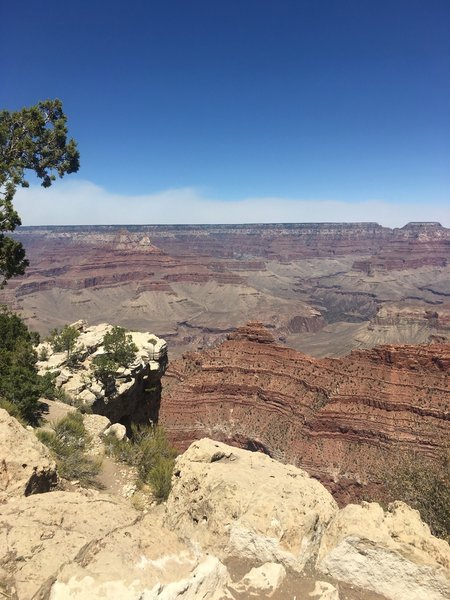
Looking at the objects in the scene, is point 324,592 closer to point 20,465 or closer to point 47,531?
point 47,531

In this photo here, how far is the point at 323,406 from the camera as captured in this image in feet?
170

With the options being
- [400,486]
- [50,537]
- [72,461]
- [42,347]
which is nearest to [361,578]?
[50,537]

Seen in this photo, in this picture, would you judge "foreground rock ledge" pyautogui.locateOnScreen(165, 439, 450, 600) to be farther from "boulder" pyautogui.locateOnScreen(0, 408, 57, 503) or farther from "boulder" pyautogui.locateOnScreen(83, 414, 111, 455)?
"boulder" pyautogui.locateOnScreen(83, 414, 111, 455)

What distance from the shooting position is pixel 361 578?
688 centimetres

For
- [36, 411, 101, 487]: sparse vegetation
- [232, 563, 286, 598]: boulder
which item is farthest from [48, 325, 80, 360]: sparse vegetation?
[232, 563, 286, 598]: boulder

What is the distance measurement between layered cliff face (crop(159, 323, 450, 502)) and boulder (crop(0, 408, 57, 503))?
36329 mm

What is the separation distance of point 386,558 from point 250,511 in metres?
2.45

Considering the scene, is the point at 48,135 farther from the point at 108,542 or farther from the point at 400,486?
the point at 400,486

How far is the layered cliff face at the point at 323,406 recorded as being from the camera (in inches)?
1724

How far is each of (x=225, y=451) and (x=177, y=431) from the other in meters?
46.6

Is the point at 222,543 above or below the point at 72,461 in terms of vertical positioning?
above

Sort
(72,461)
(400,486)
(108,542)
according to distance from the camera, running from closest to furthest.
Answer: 1. (108,542)
2. (72,461)
3. (400,486)

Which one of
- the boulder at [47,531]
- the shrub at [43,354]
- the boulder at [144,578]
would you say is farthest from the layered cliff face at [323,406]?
the boulder at [144,578]

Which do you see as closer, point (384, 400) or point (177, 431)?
point (384, 400)
